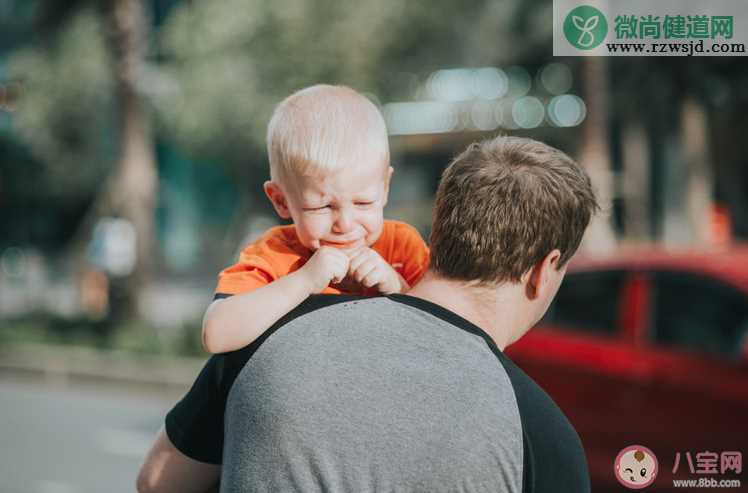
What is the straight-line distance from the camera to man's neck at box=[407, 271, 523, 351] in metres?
1.54

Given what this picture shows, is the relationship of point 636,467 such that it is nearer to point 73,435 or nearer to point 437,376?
point 437,376

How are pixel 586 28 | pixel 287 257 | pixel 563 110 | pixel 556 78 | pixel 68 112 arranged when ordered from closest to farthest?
pixel 287 257 < pixel 586 28 < pixel 563 110 < pixel 556 78 < pixel 68 112

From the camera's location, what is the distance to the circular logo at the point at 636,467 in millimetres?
3746

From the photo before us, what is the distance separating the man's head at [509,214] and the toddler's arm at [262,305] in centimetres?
19

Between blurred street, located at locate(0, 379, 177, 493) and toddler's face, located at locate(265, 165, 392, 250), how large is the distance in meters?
5.26

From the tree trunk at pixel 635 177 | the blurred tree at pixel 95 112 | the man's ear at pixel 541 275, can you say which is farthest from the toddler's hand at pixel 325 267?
the tree trunk at pixel 635 177

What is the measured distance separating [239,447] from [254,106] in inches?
715

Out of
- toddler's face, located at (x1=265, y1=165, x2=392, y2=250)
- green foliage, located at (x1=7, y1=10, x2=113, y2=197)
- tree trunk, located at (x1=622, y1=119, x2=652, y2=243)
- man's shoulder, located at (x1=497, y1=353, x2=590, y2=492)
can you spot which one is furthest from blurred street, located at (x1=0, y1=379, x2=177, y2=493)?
tree trunk, located at (x1=622, y1=119, x2=652, y2=243)

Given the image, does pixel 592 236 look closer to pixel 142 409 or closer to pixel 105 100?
pixel 142 409

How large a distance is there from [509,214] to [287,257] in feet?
1.58

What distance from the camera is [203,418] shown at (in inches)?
63.2

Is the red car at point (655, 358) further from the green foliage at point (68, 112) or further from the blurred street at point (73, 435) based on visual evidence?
the green foliage at point (68, 112)

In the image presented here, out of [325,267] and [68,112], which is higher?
[68,112]

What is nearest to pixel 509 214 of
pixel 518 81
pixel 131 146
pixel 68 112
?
pixel 131 146
